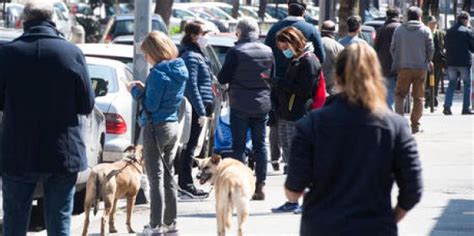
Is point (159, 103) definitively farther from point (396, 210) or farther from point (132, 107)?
point (396, 210)

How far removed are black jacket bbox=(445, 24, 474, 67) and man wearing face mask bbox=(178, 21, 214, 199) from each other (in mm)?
Result: 12140

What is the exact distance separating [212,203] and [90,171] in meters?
2.31

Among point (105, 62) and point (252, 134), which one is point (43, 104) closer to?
point (252, 134)

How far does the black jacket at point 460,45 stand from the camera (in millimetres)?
25000

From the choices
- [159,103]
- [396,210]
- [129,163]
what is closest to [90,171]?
[129,163]

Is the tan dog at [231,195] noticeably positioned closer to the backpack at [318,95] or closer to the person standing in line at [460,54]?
the backpack at [318,95]

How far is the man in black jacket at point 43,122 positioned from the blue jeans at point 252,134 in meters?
4.59

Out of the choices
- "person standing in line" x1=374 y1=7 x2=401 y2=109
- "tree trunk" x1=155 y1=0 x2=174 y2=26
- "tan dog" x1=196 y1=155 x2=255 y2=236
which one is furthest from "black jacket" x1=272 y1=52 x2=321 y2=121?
"tree trunk" x1=155 y1=0 x2=174 y2=26

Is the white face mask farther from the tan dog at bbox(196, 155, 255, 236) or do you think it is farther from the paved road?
the tan dog at bbox(196, 155, 255, 236)

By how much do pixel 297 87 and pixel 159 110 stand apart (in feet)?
6.55

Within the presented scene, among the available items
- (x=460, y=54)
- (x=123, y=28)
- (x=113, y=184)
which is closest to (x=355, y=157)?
(x=113, y=184)

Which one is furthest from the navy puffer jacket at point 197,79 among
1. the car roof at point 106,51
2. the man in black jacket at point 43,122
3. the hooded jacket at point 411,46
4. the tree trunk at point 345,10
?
the tree trunk at point 345,10

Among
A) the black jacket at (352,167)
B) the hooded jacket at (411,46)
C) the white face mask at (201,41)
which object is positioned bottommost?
the hooded jacket at (411,46)

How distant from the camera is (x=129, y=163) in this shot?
11.0 m
